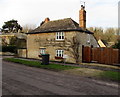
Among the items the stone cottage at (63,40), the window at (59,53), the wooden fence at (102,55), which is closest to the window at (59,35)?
the stone cottage at (63,40)

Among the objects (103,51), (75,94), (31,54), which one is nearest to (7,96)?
(75,94)

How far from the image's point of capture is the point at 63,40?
21625 mm

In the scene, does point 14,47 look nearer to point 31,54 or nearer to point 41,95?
point 31,54

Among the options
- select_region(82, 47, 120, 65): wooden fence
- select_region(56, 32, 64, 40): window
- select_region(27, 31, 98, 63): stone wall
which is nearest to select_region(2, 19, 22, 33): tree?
select_region(27, 31, 98, 63): stone wall

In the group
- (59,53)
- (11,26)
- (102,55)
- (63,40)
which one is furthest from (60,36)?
(11,26)

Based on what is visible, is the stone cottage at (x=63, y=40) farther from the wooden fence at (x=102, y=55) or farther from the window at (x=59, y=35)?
the wooden fence at (x=102, y=55)

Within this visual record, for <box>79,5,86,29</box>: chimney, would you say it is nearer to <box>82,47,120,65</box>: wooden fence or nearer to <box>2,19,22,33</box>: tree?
<box>82,47,120,65</box>: wooden fence

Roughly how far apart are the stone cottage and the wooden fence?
3.56 feet

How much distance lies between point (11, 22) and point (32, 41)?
38689 millimetres

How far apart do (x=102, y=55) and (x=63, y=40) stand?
6.56 m

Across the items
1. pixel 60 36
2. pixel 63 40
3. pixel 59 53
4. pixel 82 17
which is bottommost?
pixel 59 53

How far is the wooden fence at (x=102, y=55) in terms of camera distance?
1750cm

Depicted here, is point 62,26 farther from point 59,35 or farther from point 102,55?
point 102,55

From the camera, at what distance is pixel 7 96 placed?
6.74 meters
